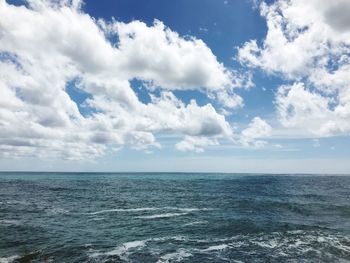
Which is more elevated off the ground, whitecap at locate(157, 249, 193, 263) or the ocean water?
the ocean water

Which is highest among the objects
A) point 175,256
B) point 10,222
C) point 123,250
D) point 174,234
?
point 10,222

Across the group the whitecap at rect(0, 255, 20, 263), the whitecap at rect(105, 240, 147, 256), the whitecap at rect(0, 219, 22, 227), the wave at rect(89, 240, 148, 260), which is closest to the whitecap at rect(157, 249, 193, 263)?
the wave at rect(89, 240, 148, 260)

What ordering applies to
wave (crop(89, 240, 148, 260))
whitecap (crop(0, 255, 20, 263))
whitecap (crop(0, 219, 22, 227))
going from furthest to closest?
whitecap (crop(0, 219, 22, 227)) → wave (crop(89, 240, 148, 260)) → whitecap (crop(0, 255, 20, 263))

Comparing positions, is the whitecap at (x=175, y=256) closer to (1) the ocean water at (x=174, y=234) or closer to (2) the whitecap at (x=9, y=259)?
(1) the ocean water at (x=174, y=234)

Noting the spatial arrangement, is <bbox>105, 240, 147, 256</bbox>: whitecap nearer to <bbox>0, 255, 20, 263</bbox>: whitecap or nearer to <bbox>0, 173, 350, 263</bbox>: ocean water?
<bbox>0, 173, 350, 263</bbox>: ocean water

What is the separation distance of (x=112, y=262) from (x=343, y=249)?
19.7m

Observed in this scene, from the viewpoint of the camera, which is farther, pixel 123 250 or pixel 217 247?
pixel 217 247

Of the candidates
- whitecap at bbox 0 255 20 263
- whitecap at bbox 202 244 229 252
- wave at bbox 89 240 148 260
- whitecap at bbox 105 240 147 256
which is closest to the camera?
whitecap at bbox 0 255 20 263

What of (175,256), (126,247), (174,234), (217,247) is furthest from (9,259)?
(217,247)

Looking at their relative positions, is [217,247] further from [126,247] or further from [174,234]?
[126,247]

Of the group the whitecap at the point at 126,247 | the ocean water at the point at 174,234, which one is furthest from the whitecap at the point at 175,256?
the whitecap at the point at 126,247

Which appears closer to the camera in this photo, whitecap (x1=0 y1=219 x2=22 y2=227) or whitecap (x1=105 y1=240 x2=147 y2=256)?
whitecap (x1=105 y1=240 x2=147 y2=256)

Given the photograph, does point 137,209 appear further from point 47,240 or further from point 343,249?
point 343,249

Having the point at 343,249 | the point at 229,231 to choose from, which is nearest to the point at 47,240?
the point at 229,231
